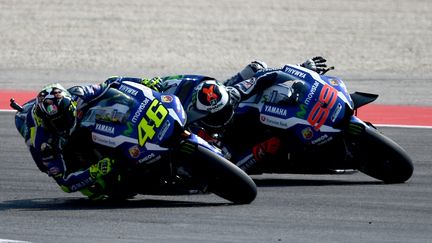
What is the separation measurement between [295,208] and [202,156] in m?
0.94

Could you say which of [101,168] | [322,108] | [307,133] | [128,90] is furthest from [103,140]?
[322,108]

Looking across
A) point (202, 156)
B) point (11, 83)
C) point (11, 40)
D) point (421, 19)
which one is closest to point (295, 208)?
point (202, 156)

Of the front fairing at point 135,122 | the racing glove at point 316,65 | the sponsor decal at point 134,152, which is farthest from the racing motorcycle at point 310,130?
the sponsor decal at point 134,152

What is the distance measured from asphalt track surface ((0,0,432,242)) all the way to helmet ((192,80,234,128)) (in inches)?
29.3

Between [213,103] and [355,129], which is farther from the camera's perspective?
[355,129]

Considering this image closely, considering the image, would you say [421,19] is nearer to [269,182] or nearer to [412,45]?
[412,45]

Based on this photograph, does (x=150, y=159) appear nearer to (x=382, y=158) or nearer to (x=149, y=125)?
(x=149, y=125)

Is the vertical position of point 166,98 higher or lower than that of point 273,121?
higher

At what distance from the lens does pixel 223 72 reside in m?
21.2

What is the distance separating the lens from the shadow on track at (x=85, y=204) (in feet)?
33.5

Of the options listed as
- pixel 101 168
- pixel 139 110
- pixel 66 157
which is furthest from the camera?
pixel 66 157

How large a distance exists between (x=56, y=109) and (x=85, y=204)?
1001 millimetres

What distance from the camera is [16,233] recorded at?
29.7 feet

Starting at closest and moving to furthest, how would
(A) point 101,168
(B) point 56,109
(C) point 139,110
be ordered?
(B) point 56,109 < (A) point 101,168 < (C) point 139,110
